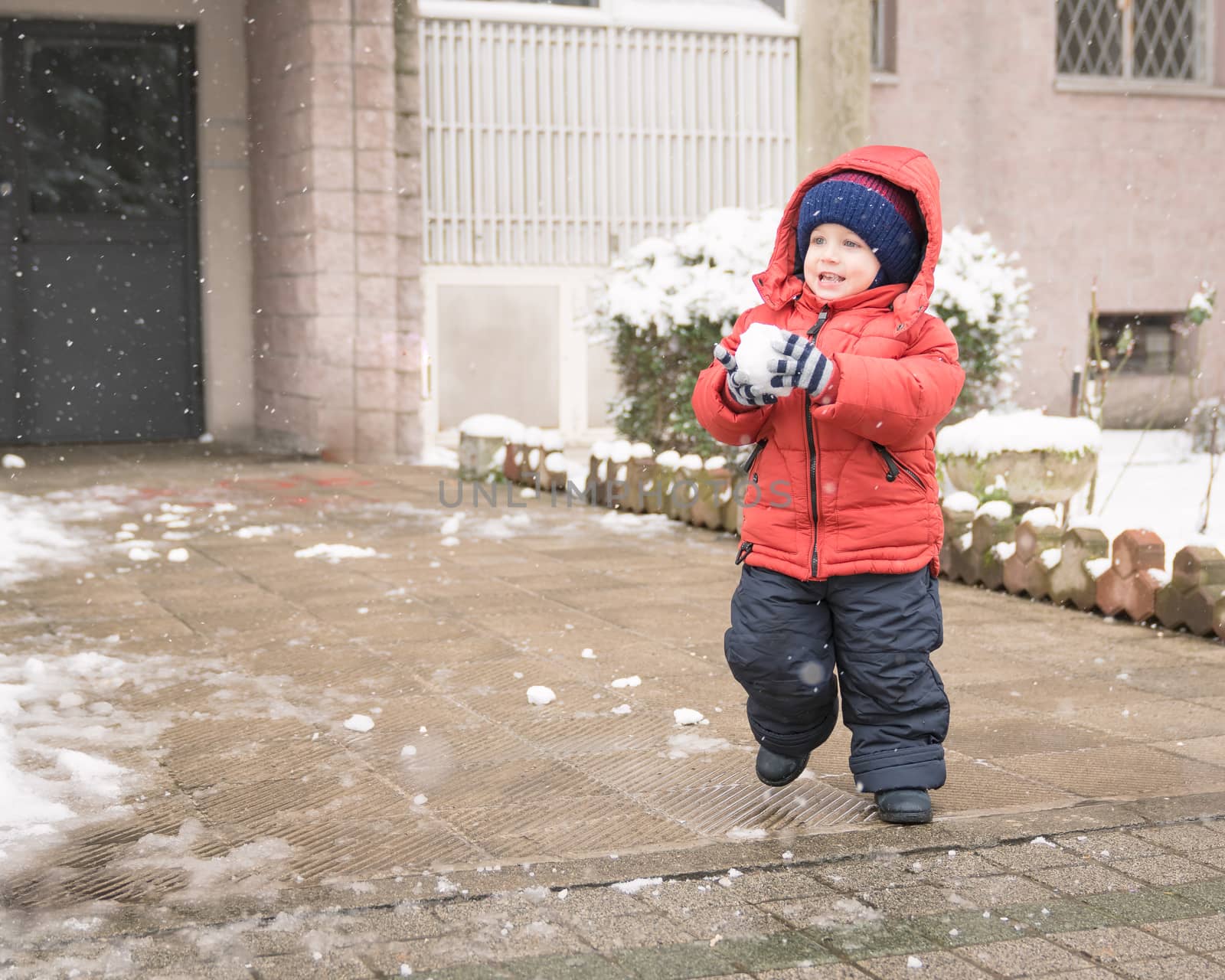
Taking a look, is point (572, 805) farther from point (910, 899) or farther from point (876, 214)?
point (876, 214)

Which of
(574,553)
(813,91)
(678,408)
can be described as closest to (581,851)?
(574,553)

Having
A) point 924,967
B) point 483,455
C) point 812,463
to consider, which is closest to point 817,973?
point 924,967

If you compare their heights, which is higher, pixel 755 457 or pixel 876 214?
pixel 876 214

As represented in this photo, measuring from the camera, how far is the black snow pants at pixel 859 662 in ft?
11.0

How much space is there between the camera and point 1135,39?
14.1 meters

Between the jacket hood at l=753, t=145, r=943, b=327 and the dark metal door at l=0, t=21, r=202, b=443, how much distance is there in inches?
415

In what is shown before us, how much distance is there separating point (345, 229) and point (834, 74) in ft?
14.4

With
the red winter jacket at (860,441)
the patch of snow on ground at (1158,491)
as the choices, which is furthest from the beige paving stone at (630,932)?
the patch of snow on ground at (1158,491)

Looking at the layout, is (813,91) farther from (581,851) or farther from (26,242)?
(581,851)

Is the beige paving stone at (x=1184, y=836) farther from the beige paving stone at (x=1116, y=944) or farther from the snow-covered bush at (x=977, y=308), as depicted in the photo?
the snow-covered bush at (x=977, y=308)

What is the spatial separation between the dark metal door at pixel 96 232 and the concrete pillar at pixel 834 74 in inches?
207

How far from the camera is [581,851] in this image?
3.14m

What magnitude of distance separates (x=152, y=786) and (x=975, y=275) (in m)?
7.11

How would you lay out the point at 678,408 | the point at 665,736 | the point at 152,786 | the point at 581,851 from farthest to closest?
1. the point at 678,408
2. the point at 665,736
3. the point at 152,786
4. the point at 581,851
